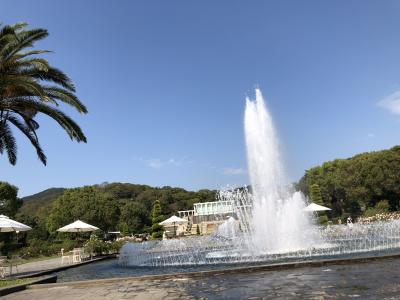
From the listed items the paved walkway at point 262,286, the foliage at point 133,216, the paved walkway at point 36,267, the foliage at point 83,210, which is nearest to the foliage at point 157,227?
the foliage at point 83,210

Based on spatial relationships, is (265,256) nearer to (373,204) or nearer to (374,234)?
(374,234)

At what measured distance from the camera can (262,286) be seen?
8.20m

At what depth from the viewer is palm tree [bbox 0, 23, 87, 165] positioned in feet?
46.6

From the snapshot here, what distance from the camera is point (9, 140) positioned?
54.7ft

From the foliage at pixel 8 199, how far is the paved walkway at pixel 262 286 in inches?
1650

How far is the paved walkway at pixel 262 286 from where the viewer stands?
274 inches

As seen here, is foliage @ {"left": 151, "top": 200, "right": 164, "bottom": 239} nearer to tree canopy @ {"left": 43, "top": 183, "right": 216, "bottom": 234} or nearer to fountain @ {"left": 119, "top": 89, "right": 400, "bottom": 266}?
tree canopy @ {"left": 43, "top": 183, "right": 216, "bottom": 234}

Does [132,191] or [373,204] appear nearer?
[373,204]

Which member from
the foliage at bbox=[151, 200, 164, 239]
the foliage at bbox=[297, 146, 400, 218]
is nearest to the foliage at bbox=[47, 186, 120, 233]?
the foliage at bbox=[151, 200, 164, 239]

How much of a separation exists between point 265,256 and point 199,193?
89.6 meters

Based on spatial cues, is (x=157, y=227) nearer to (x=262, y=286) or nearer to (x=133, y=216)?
(x=133, y=216)

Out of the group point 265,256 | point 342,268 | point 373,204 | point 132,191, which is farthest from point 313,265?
point 132,191

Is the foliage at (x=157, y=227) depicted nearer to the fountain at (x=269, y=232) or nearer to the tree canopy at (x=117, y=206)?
the tree canopy at (x=117, y=206)

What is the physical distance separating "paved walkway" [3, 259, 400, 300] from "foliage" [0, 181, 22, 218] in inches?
1650
